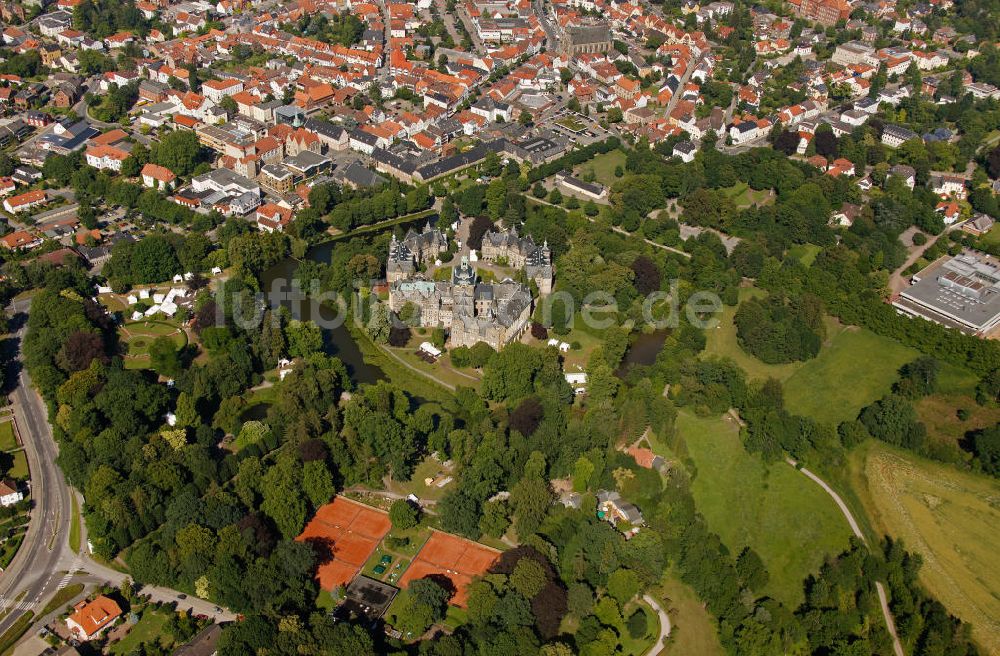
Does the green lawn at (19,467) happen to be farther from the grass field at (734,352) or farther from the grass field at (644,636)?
the grass field at (734,352)

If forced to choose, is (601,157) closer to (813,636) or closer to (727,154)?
(727,154)

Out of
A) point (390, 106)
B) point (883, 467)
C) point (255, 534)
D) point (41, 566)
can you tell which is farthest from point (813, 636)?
point (390, 106)

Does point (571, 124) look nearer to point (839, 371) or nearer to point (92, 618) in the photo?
point (839, 371)

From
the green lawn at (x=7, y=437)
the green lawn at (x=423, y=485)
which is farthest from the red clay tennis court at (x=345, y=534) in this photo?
the green lawn at (x=7, y=437)

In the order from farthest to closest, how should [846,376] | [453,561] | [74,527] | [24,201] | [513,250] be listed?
[24,201] < [513,250] < [846,376] < [74,527] < [453,561]

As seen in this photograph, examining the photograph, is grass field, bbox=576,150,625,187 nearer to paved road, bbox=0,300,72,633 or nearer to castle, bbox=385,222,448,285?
castle, bbox=385,222,448,285

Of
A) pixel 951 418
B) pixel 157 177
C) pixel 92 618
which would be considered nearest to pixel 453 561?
pixel 92 618
